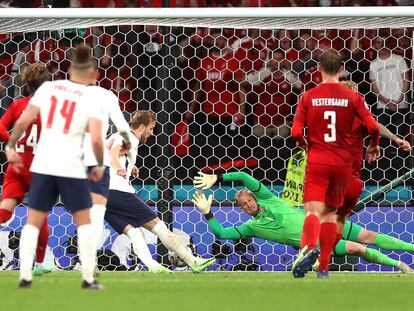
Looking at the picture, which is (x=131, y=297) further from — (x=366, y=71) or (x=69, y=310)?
(x=366, y=71)

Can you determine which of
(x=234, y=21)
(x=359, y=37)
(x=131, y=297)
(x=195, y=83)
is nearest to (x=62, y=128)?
(x=131, y=297)

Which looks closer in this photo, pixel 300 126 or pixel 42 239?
pixel 300 126

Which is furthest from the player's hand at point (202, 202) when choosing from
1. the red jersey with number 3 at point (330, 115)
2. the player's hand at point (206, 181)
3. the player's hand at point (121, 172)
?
the red jersey with number 3 at point (330, 115)

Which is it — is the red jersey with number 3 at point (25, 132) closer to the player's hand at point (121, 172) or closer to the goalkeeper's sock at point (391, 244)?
the player's hand at point (121, 172)

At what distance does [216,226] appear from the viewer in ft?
38.2

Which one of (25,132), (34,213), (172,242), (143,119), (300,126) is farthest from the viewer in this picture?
(143,119)

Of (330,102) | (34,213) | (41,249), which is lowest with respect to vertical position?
(41,249)

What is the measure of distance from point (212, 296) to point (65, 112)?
1415mm

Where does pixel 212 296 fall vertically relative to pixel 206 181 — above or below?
below

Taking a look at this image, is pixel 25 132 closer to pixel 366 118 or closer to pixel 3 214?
pixel 3 214

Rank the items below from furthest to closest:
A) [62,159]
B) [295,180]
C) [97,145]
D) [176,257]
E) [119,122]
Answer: [295,180] < [176,257] < [119,122] < [62,159] < [97,145]

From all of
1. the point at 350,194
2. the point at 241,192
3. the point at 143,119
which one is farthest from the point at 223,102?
the point at 350,194

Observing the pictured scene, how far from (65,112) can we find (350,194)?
3.39 meters

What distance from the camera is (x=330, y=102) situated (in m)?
9.36
